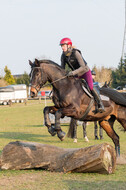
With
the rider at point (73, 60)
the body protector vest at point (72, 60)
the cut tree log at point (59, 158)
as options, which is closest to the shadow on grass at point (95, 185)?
the cut tree log at point (59, 158)

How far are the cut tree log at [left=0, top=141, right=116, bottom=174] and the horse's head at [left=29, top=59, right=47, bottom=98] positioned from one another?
1.30 meters

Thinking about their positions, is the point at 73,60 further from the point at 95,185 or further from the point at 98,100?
the point at 95,185

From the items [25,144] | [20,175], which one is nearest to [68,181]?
[20,175]

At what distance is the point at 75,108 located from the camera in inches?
323

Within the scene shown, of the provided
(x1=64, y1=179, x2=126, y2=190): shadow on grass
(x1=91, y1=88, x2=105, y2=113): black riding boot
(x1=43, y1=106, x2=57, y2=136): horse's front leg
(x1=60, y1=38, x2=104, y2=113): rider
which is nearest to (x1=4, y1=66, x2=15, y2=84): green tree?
(x1=91, y1=88, x2=105, y2=113): black riding boot

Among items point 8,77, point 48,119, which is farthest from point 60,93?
point 8,77

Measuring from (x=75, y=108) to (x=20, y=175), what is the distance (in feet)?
6.69

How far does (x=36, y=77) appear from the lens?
8.11 meters

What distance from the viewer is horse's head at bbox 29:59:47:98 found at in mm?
8000

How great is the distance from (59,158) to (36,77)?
1.98 meters

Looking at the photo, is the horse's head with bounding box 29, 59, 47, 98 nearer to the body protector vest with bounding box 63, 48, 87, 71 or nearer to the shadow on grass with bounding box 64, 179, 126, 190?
the body protector vest with bounding box 63, 48, 87, 71

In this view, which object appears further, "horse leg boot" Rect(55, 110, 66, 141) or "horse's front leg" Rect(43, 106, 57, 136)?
"horse's front leg" Rect(43, 106, 57, 136)

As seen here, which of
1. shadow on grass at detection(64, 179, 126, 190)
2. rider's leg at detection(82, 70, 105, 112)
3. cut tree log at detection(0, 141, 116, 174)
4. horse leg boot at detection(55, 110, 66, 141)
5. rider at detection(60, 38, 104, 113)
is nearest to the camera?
shadow on grass at detection(64, 179, 126, 190)

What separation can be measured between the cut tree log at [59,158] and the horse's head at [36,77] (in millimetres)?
1297
